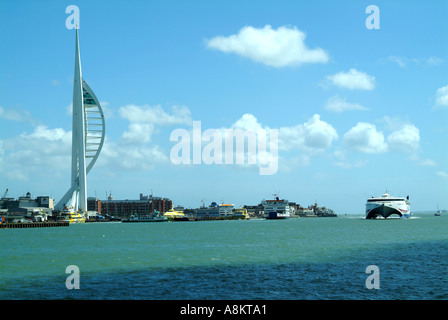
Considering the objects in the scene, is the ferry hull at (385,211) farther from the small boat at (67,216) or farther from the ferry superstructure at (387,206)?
the small boat at (67,216)

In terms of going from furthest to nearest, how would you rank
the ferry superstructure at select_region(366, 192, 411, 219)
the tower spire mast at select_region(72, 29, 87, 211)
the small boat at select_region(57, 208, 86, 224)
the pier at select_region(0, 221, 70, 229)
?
the tower spire mast at select_region(72, 29, 87, 211) < the small boat at select_region(57, 208, 86, 224) < the ferry superstructure at select_region(366, 192, 411, 219) < the pier at select_region(0, 221, 70, 229)

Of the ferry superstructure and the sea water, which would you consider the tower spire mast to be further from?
the sea water

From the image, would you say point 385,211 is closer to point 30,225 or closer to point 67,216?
point 67,216

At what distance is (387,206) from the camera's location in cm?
16525

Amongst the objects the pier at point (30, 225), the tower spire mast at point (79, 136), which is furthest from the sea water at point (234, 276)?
the tower spire mast at point (79, 136)

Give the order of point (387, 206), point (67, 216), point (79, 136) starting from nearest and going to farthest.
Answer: point (387, 206), point (67, 216), point (79, 136)

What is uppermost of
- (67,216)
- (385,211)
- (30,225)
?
(385,211)

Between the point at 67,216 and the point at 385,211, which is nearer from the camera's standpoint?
the point at 385,211

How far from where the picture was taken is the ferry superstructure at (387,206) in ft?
543

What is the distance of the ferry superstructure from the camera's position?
165375 millimetres

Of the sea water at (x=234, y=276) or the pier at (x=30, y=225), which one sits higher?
the sea water at (x=234, y=276)

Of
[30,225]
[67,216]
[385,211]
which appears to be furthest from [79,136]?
[385,211]

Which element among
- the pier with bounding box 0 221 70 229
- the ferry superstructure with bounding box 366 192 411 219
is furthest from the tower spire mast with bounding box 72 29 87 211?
the ferry superstructure with bounding box 366 192 411 219

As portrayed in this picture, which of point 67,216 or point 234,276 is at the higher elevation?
point 234,276
